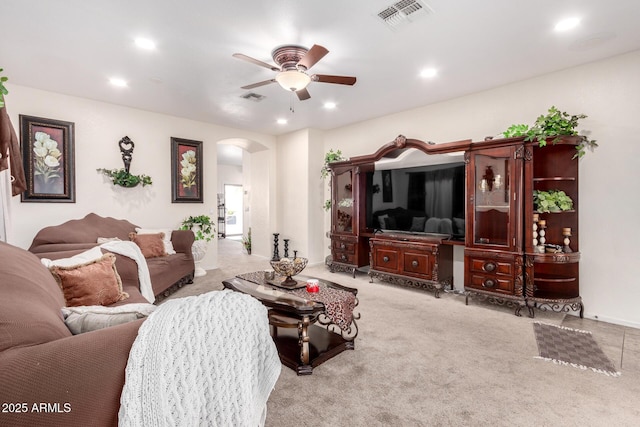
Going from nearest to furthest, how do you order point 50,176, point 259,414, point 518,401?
point 259,414
point 518,401
point 50,176

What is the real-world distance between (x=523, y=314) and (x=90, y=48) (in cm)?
523

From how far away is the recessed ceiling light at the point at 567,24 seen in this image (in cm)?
252

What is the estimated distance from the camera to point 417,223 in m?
4.52

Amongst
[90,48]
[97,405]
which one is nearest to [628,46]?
[97,405]

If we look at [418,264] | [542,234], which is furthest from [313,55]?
[542,234]

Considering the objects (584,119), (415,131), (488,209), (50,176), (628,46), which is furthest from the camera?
(415,131)

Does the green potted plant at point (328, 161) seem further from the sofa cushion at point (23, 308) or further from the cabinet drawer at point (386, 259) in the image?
the sofa cushion at point (23, 308)

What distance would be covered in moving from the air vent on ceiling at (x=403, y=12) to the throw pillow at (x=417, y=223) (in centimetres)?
262

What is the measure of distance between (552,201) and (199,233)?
16.0 feet

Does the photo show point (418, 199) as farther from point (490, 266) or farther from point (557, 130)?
point (557, 130)

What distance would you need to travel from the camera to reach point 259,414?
1.15 meters

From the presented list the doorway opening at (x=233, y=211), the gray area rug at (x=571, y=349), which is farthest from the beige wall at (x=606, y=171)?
the doorway opening at (x=233, y=211)

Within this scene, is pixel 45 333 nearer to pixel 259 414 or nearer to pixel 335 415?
pixel 259 414

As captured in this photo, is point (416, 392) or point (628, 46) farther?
point (628, 46)
